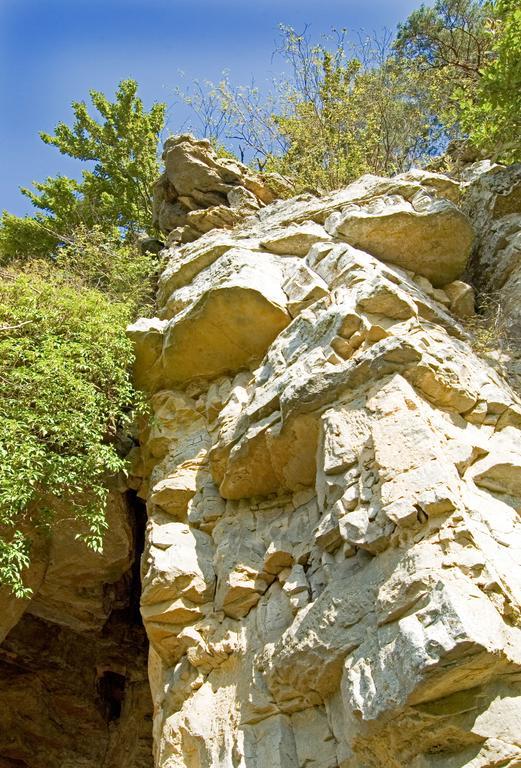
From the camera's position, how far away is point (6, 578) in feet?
22.8

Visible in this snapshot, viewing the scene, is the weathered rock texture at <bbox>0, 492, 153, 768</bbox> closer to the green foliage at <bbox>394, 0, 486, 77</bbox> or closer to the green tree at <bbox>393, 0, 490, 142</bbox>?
the green tree at <bbox>393, 0, 490, 142</bbox>

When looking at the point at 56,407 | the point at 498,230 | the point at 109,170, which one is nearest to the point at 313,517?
the point at 56,407

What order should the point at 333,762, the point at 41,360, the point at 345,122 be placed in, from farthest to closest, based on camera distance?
the point at 345,122 → the point at 41,360 → the point at 333,762

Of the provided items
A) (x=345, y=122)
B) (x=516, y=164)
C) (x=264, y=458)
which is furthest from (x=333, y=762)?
(x=345, y=122)

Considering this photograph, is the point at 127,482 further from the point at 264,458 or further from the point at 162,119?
the point at 162,119

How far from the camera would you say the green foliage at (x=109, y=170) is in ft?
50.4

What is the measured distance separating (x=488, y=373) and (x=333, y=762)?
3604 mm

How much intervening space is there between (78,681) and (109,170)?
10.5m

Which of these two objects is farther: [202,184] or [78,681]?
[202,184]

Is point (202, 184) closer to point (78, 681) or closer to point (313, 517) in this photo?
point (313, 517)

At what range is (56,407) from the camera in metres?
7.84

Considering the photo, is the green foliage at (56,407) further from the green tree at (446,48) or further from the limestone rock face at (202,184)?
the green tree at (446,48)

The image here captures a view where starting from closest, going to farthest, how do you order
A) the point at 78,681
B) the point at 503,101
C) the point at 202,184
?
the point at 503,101, the point at 78,681, the point at 202,184

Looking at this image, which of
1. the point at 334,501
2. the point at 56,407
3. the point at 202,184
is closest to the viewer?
the point at 334,501
